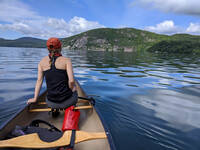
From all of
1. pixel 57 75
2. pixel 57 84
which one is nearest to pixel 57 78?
pixel 57 75

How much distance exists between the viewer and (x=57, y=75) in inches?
161

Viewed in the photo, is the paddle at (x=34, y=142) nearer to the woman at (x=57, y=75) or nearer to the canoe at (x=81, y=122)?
the canoe at (x=81, y=122)

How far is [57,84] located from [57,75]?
33 centimetres

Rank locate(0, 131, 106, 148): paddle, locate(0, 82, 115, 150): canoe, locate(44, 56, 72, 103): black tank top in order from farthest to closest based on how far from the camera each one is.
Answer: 1. locate(44, 56, 72, 103): black tank top
2. locate(0, 82, 115, 150): canoe
3. locate(0, 131, 106, 148): paddle

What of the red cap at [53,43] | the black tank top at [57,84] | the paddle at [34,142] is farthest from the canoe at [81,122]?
the red cap at [53,43]

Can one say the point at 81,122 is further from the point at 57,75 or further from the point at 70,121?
the point at 57,75

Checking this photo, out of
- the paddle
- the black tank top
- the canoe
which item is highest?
the black tank top

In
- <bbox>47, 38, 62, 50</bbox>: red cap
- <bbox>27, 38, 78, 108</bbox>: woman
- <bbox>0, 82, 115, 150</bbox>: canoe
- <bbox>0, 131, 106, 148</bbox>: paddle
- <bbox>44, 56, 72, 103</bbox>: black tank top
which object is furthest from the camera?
<bbox>44, 56, 72, 103</bbox>: black tank top

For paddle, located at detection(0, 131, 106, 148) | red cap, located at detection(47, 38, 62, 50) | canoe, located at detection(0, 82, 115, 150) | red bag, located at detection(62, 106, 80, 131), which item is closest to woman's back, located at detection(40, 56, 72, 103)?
red cap, located at detection(47, 38, 62, 50)

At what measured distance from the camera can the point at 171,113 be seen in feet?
23.1

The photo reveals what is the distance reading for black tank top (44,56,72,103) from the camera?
4051 mm

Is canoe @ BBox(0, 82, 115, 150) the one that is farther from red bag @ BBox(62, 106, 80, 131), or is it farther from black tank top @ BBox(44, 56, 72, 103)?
black tank top @ BBox(44, 56, 72, 103)

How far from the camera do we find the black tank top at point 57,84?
13.3 feet

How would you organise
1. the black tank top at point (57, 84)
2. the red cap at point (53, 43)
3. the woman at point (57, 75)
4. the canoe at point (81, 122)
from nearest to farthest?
1. the canoe at point (81, 122)
2. the red cap at point (53, 43)
3. the woman at point (57, 75)
4. the black tank top at point (57, 84)
